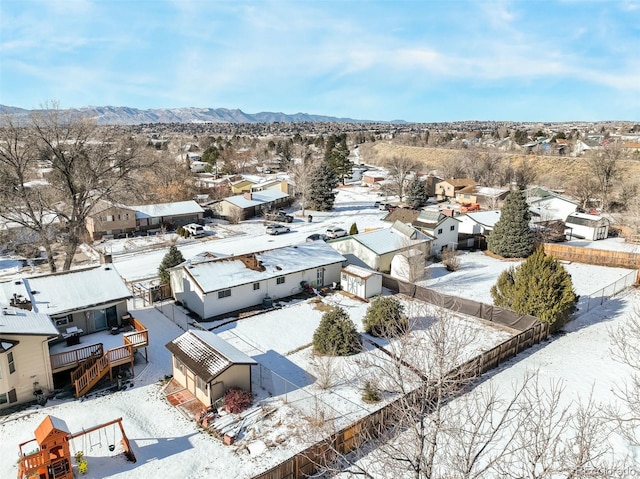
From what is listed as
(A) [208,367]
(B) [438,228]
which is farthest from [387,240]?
(A) [208,367]

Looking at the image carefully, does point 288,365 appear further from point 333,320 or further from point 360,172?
point 360,172

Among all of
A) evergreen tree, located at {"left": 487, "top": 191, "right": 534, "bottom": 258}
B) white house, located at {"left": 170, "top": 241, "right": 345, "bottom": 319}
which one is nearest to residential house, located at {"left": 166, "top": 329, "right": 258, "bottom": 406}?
white house, located at {"left": 170, "top": 241, "right": 345, "bottom": 319}

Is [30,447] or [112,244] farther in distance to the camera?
[112,244]

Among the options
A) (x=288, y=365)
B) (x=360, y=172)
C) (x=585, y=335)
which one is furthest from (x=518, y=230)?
(x=360, y=172)

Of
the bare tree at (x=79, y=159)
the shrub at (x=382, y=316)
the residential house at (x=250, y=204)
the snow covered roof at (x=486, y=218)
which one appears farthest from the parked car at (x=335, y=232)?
the shrub at (x=382, y=316)

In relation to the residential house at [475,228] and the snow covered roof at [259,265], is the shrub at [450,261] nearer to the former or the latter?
the residential house at [475,228]
